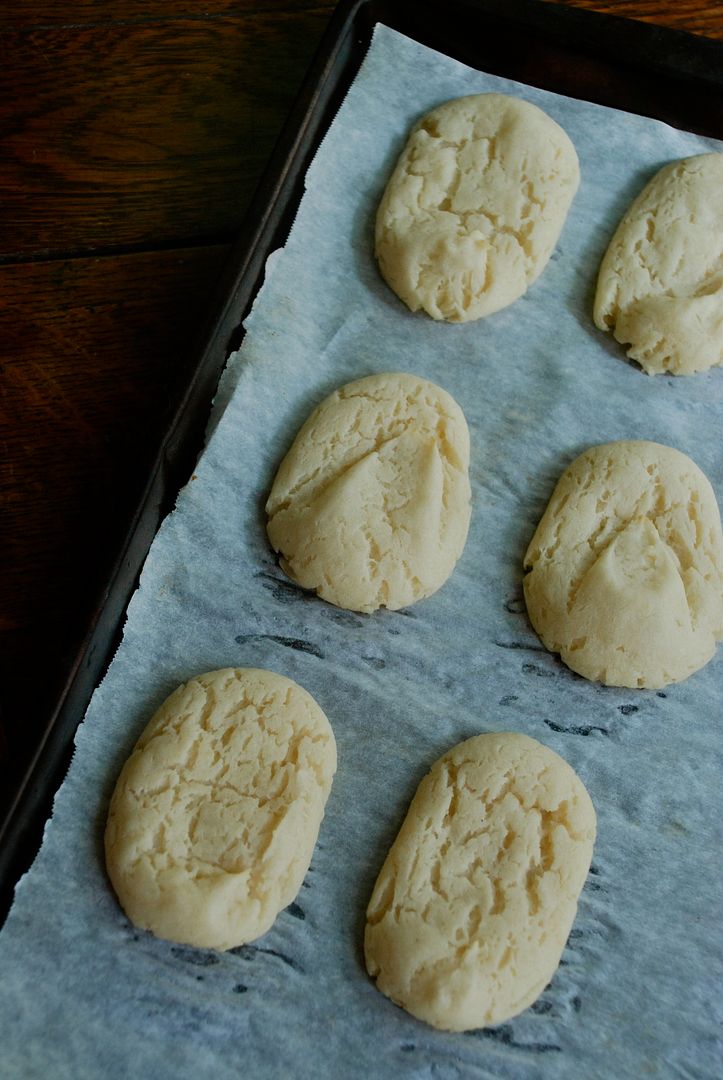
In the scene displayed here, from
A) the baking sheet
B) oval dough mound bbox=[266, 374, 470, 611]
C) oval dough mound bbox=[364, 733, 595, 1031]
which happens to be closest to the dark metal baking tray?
the baking sheet

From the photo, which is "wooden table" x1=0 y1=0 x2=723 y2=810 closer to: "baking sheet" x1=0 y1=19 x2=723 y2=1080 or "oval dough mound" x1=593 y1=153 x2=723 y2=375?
"baking sheet" x1=0 y1=19 x2=723 y2=1080

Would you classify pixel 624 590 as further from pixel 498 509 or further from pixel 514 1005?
pixel 514 1005

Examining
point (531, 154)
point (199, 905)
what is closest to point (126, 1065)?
point (199, 905)

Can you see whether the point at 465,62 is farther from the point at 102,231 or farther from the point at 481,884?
the point at 481,884

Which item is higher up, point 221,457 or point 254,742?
point 221,457

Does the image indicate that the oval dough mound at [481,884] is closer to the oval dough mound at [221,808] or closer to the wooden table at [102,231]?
the oval dough mound at [221,808]

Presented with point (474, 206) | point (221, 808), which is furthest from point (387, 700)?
point (474, 206)

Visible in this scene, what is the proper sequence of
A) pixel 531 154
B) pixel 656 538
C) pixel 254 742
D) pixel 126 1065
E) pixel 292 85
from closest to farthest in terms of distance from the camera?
pixel 126 1065
pixel 254 742
pixel 656 538
pixel 531 154
pixel 292 85
